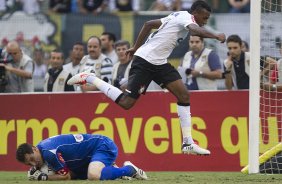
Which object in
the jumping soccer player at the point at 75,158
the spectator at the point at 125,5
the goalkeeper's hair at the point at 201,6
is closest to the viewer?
the jumping soccer player at the point at 75,158

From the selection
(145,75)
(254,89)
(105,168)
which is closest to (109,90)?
(145,75)

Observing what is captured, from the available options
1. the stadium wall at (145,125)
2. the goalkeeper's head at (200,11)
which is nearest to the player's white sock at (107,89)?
the goalkeeper's head at (200,11)

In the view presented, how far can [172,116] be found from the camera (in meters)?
15.3

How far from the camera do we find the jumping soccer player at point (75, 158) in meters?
11.5

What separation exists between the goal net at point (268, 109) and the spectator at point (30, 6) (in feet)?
23.4

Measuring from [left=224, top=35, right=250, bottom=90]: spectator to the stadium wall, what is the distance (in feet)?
0.77

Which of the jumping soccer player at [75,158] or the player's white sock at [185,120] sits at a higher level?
the player's white sock at [185,120]

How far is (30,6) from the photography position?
21.0 metres

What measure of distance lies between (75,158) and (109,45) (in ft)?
18.0

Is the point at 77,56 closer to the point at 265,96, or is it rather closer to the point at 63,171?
the point at 265,96

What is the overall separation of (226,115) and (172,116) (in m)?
0.93

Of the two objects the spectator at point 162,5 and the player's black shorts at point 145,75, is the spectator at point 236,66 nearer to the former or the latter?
the player's black shorts at point 145,75

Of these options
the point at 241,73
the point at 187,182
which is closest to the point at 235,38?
the point at 241,73

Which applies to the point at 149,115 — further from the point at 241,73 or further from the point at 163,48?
the point at 163,48
